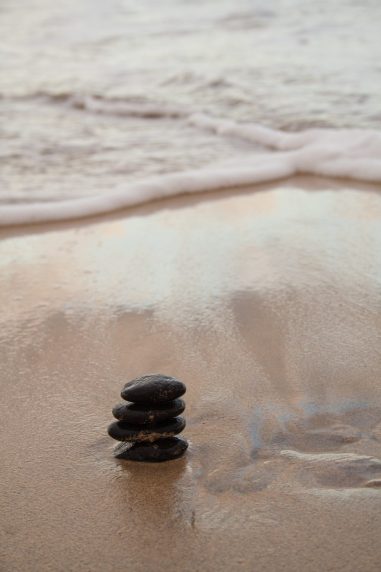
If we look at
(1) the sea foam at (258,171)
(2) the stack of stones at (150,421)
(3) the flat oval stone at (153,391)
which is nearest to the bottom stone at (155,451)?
(2) the stack of stones at (150,421)

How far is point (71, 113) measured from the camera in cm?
707

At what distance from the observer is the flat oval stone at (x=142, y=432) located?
86.5 inches

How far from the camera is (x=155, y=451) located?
2191mm

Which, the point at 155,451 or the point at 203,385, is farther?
the point at 203,385

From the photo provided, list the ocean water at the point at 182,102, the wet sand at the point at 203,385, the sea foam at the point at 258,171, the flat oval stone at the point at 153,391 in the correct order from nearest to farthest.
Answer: the wet sand at the point at 203,385 < the flat oval stone at the point at 153,391 < the sea foam at the point at 258,171 < the ocean water at the point at 182,102

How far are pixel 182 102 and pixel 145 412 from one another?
5212mm

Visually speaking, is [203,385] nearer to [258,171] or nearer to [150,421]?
[150,421]

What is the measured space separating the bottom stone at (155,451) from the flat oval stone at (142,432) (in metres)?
0.02

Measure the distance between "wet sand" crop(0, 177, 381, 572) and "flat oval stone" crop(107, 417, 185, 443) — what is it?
70 millimetres

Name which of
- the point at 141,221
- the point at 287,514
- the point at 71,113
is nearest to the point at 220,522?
the point at 287,514

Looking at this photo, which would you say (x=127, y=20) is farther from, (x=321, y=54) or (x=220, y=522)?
(x=220, y=522)

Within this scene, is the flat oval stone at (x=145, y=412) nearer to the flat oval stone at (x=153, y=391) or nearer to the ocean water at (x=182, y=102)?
the flat oval stone at (x=153, y=391)

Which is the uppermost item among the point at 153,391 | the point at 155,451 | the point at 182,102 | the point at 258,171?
the point at 182,102

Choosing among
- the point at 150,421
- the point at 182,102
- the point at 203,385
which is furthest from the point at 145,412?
the point at 182,102
